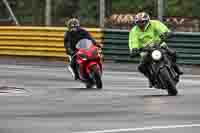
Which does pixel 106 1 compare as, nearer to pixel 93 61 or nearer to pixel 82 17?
pixel 82 17

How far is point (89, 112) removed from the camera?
13.9 metres

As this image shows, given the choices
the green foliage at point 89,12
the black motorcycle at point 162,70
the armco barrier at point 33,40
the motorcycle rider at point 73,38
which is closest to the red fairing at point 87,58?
the motorcycle rider at point 73,38

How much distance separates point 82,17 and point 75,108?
15.3 metres

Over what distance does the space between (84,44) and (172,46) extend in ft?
24.7

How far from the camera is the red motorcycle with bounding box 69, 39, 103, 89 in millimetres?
19688

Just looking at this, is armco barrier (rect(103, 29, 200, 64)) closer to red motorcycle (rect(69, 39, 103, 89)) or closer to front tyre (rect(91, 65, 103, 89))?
red motorcycle (rect(69, 39, 103, 89))

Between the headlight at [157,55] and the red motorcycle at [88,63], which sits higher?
the headlight at [157,55]

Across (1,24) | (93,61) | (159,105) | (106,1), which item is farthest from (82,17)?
(159,105)

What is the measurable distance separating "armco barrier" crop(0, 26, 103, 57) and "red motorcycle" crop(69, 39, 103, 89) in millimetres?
8918

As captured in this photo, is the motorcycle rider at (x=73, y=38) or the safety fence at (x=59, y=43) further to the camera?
the safety fence at (x=59, y=43)

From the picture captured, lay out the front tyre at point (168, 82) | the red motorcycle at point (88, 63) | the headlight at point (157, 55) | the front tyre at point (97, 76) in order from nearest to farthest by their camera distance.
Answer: the front tyre at point (168, 82), the headlight at point (157, 55), the front tyre at point (97, 76), the red motorcycle at point (88, 63)

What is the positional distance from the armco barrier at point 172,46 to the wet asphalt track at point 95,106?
3966 millimetres

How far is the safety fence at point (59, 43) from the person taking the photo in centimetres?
2697

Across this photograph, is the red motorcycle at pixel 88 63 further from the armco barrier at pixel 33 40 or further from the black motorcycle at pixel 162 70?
the armco barrier at pixel 33 40
